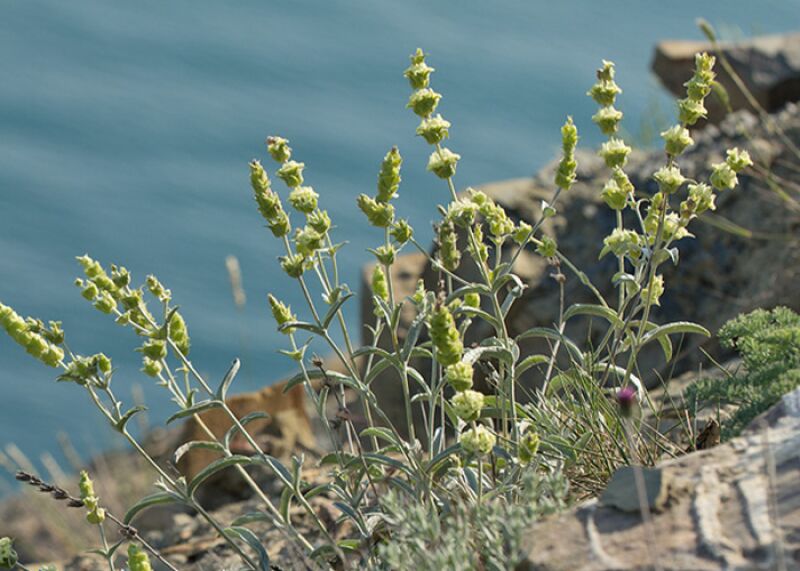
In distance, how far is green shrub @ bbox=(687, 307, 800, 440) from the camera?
2746mm

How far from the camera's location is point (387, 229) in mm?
2760

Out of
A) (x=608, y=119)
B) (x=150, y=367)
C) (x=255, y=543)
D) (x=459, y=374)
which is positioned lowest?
(x=255, y=543)

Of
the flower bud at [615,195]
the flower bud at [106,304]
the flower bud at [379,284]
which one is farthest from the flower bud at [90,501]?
the flower bud at [615,195]

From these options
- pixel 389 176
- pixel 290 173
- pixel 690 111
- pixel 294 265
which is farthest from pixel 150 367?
pixel 690 111

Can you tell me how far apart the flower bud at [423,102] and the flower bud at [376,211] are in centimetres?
22

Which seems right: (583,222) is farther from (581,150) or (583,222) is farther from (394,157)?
(394,157)

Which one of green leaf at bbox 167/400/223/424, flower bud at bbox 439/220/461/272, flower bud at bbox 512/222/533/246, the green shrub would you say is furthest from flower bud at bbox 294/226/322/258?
the green shrub

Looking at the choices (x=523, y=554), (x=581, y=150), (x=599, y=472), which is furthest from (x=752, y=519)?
(x=581, y=150)

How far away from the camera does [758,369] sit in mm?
2924

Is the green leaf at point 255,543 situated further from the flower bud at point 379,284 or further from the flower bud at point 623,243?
the flower bud at point 623,243

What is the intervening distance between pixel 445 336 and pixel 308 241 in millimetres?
583

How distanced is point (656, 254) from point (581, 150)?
475cm

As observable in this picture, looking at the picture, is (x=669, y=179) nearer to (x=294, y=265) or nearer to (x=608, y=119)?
(x=608, y=119)

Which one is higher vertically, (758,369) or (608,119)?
(608,119)
